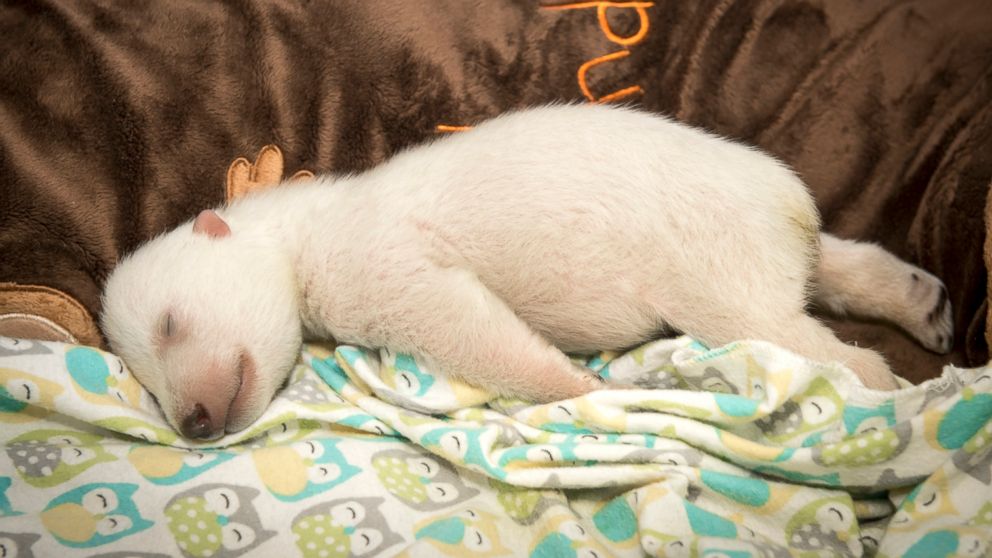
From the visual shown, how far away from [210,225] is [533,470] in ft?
3.07

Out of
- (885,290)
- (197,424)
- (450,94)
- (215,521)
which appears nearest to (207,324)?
(197,424)

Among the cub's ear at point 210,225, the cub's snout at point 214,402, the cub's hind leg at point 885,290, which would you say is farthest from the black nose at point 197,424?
the cub's hind leg at point 885,290

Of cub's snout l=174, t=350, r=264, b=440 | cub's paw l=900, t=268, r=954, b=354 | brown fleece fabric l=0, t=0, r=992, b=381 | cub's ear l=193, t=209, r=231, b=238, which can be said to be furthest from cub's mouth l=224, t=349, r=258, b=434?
cub's paw l=900, t=268, r=954, b=354

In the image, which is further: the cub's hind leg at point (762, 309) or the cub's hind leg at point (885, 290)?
the cub's hind leg at point (885, 290)

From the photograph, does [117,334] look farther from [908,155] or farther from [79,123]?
[908,155]

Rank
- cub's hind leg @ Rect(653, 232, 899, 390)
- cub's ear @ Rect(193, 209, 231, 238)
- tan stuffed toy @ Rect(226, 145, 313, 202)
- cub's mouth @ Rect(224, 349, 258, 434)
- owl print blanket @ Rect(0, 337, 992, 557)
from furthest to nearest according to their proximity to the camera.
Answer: tan stuffed toy @ Rect(226, 145, 313, 202)
cub's ear @ Rect(193, 209, 231, 238)
cub's mouth @ Rect(224, 349, 258, 434)
cub's hind leg @ Rect(653, 232, 899, 390)
owl print blanket @ Rect(0, 337, 992, 557)

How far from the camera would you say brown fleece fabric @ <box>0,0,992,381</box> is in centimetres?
191

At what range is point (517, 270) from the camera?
5.75 ft

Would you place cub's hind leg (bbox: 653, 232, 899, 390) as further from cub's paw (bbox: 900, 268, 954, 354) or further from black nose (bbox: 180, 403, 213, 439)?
black nose (bbox: 180, 403, 213, 439)

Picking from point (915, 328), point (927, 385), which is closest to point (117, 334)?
point (927, 385)

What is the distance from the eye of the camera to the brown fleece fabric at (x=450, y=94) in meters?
1.91

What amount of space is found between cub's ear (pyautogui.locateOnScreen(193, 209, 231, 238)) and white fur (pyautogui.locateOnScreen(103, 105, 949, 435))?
0.02m

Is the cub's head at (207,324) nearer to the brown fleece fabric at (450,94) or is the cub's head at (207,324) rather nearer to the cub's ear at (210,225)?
the cub's ear at (210,225)

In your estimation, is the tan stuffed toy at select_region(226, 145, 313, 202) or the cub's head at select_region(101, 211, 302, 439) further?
the tan stuffed toy at select_region(226, 145, 313, 202)
